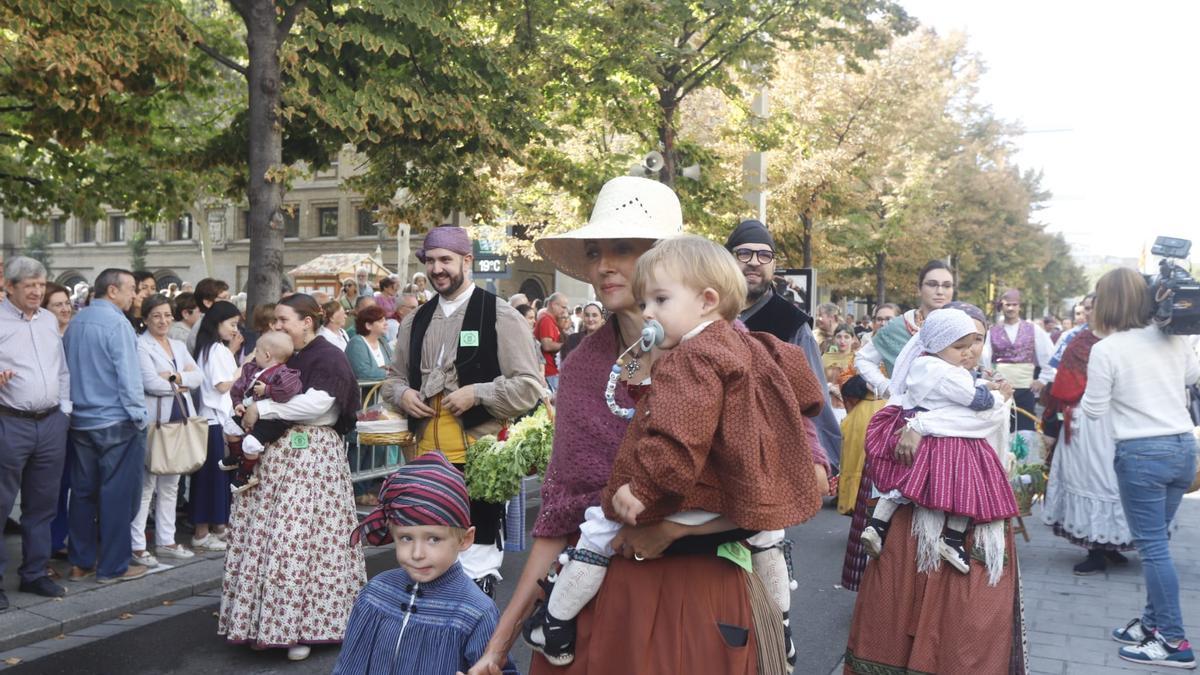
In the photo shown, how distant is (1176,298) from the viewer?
233 inches

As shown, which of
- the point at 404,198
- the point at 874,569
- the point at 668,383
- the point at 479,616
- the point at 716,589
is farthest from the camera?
the point at 404,198

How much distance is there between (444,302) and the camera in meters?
5.41

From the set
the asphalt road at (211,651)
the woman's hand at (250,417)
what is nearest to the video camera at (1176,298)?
the asphalt road at (211,651)

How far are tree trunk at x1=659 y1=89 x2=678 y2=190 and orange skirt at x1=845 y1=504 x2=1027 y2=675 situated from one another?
13.3 meters

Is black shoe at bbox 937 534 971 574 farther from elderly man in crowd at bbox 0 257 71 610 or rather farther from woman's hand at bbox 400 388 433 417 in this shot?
elderly man in crowd at bbox 0 257 71 610

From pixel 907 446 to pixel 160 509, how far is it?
5.99 metres

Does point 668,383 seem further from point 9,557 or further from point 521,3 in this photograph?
point 521,3

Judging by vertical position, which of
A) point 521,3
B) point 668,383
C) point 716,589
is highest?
point 521,3

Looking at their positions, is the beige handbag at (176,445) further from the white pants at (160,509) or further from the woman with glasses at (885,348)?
the woman with glasses at (885,348)

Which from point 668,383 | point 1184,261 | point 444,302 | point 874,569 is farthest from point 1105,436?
point 668,383

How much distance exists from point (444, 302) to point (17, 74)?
20.9 ft

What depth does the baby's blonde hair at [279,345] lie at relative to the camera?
606 cm

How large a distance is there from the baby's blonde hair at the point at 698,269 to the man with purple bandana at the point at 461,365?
276 centimetres

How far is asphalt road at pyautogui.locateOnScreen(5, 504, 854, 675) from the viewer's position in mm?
5879
